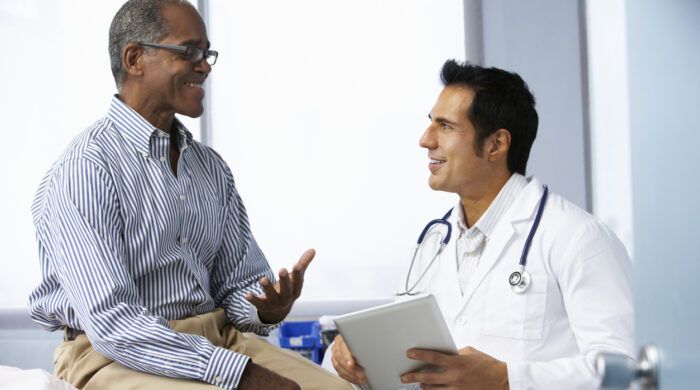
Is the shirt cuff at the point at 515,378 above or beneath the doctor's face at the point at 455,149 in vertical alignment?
beneath

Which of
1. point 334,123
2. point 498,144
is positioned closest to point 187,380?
point 498,144

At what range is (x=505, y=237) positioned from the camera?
1726 mm

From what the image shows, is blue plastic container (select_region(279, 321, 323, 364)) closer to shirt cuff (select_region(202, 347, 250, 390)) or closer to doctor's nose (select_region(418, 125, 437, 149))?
doctor's nose (select_region(418, 125, 437, 149))

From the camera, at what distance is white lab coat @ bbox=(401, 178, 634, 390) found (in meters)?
1.49

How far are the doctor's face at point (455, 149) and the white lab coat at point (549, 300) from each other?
0.16 meters

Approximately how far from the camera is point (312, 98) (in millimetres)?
3422

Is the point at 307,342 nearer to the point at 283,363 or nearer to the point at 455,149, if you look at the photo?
the point at 283,363

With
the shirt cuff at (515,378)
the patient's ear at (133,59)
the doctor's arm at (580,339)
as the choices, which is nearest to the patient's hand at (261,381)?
the doctor's arm at (580,339)

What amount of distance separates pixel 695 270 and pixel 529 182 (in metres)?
1.35

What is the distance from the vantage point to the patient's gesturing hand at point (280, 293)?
167 cm

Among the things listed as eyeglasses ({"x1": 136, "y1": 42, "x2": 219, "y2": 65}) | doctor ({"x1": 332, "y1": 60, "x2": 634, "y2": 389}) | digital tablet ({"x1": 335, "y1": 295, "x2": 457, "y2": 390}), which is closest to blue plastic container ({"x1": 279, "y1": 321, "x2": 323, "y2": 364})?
doctor ({"x1": 332, "y1": 60, "x2": 634, "y2": 389})

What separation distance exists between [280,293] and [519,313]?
0.62 meters

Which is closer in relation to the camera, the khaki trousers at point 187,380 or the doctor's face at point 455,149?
the khaki trousers at point 187,380

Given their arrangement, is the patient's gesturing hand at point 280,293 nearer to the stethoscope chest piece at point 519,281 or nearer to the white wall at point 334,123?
the stethoscope chest piece at point 519,281
